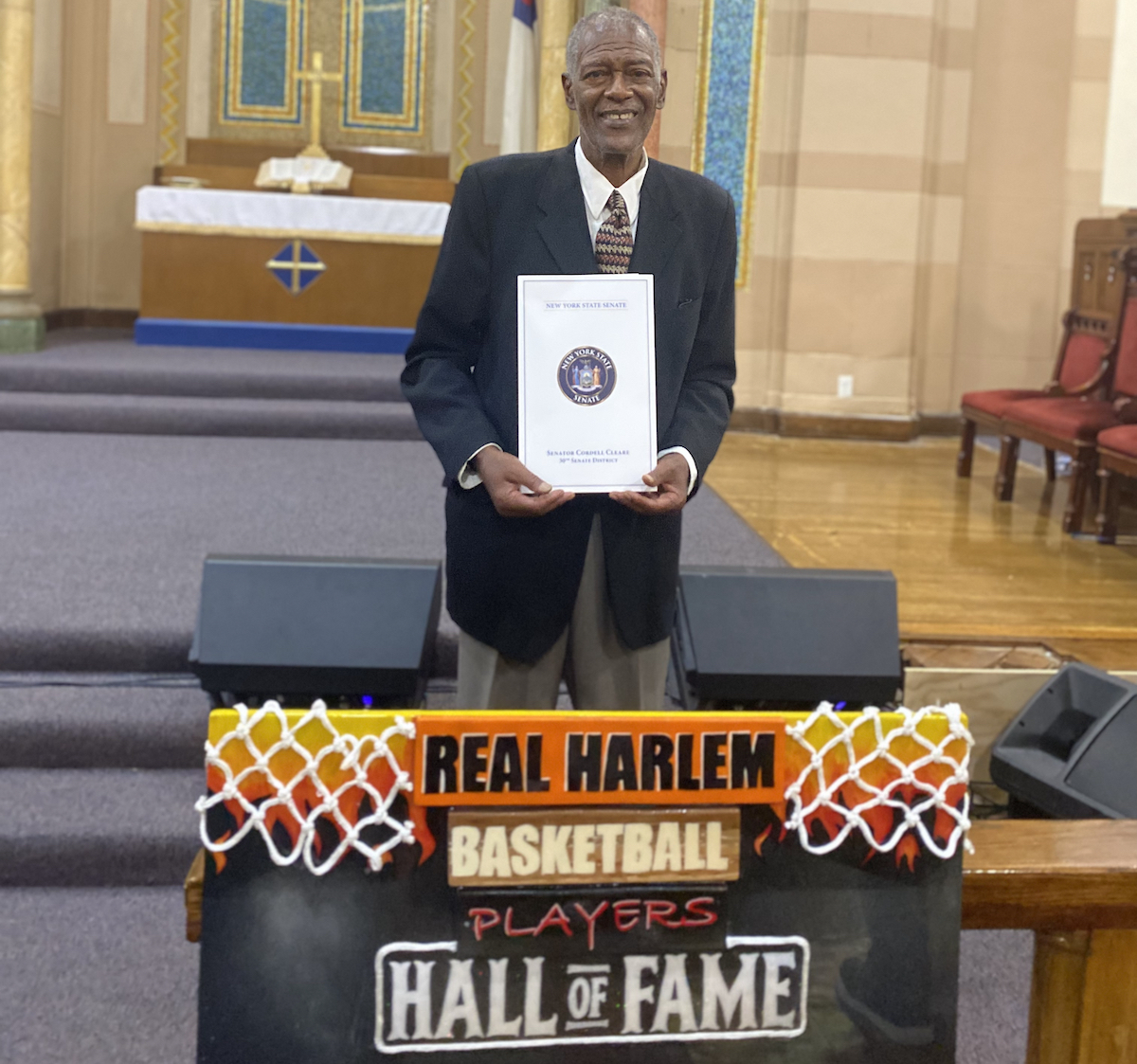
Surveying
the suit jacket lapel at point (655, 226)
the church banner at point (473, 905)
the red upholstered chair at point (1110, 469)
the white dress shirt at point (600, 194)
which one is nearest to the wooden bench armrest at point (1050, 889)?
the church banner at point (473, 905)

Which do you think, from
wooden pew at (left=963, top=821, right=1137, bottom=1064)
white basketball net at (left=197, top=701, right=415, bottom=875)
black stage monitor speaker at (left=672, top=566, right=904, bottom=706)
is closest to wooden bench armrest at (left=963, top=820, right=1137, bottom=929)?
wooden pew at (left=963, top=821, right=1137, bottom=1064)

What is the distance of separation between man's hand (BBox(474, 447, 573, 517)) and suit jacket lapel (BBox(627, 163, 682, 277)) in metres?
0.27

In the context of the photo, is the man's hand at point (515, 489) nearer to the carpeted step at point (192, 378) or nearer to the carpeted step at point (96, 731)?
the carpeted step at point (96, 731)

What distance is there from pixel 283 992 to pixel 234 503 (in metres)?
3.75

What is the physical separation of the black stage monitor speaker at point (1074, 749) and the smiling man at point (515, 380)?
1.09m

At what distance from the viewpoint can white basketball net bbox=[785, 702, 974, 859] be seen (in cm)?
102

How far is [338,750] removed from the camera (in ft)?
3.26

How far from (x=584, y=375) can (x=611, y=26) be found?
37 cm

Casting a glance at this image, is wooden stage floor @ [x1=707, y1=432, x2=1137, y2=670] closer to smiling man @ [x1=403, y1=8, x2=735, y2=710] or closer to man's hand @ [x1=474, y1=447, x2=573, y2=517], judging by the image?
smiling man @ [x1=403, y1=8, x2=735, y2=710]

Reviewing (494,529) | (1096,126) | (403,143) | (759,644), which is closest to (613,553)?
(494,529)

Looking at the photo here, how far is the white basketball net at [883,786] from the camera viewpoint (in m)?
1.02

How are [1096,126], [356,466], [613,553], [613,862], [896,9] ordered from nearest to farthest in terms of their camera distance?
1. [613,862]
2. [613,553]
3. [356,466]
4. [896,9]
5. [1096,126]

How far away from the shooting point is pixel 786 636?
278cm

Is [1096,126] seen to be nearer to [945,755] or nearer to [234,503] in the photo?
[234,503]
